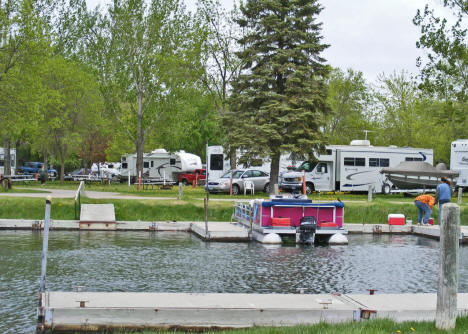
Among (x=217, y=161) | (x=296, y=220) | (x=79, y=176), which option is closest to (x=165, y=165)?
(x=217, y=161)

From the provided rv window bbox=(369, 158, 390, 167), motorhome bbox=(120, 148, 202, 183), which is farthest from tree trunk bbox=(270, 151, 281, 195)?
motorhome bbox=(120, 148, 202, 183)

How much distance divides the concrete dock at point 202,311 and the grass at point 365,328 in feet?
1.34

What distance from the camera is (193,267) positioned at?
1541 centimetres

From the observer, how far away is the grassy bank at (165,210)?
25172 mm

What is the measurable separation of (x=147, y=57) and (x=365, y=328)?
3836cm

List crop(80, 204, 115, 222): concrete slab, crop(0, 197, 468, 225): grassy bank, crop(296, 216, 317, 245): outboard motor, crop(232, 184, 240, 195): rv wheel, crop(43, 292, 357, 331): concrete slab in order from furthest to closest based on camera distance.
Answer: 1. crop(232, 184, 240, 195): rv wheel
2. crop(0, 197, 468, 225): grassy bank
3. crop(80, 204, 115, 222): concrete slab
4. crop(296, 216, 317, 245): outboard motor
5. crop(43, 292, 357, 331): concrete slab

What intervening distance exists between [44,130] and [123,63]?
25.8 feet

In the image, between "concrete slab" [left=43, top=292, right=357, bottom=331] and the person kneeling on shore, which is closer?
"concrete slab" [left=43, top=292, right=357, bottom=331]

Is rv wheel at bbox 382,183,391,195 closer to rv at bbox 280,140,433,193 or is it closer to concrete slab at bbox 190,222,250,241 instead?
rv at bbox 280,140,433,193

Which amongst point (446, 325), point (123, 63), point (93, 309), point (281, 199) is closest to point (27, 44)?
point (123, 63)

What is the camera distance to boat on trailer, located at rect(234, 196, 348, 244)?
70.0ft

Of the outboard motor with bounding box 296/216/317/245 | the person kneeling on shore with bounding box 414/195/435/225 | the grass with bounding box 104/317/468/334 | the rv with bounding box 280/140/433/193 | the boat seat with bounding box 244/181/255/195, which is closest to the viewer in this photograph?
the grass with bounding box 104/317/468/334

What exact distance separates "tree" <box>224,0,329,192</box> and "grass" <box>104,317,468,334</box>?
26192mm

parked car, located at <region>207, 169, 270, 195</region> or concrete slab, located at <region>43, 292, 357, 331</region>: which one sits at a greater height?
parked car, located at <region>207, 169, 270, 195</region>
